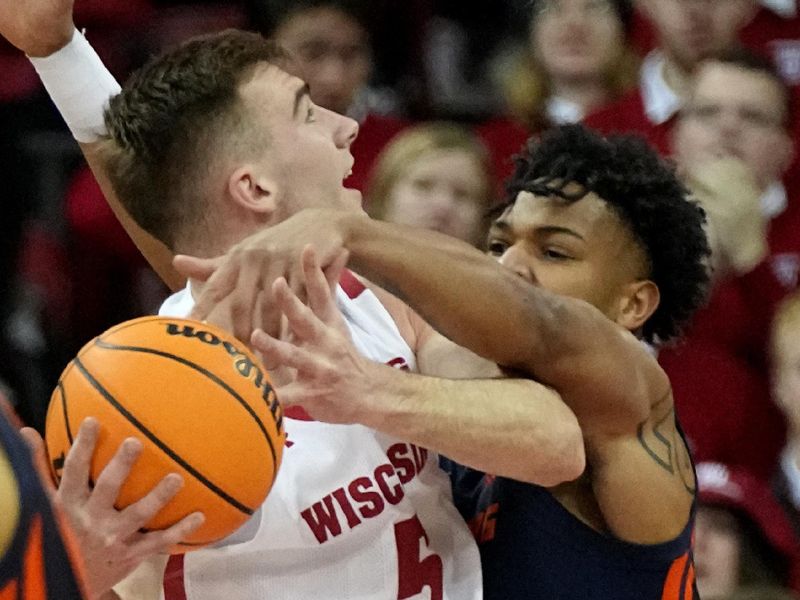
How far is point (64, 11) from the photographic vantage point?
3.46m

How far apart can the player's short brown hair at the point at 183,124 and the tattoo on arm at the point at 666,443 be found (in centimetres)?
94

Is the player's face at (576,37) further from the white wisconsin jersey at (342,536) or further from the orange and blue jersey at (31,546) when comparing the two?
the orange and blue jersey at (31,546)

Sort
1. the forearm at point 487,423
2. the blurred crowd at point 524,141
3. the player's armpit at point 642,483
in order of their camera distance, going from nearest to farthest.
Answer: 1. the forearm at point 487,423
2. the player's armpit at point 642,483
3. the blurred crowd at point 524,141

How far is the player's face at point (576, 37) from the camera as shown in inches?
201

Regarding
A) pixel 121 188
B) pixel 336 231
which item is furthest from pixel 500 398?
pixel 121 188

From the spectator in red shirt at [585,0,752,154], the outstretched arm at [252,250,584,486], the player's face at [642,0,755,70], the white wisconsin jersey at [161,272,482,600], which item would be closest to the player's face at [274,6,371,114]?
the spectator in red shirt at [585,0,752,154]

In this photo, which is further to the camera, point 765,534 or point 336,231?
point 765,534

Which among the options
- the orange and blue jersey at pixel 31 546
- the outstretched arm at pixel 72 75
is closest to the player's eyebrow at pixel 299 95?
the outstretched arm at pixel 72 75

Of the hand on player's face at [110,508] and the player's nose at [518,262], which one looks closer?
the hand on player's face at [110,508]

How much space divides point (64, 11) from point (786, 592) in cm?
239

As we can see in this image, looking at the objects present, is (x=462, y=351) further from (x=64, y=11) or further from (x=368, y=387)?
(x=64, y=11)

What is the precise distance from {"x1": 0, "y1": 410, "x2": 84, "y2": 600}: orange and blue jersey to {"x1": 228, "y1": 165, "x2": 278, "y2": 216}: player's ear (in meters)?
1.47

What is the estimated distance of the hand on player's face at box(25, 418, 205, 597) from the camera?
7.60 ft

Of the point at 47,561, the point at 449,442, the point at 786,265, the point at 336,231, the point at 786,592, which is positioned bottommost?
the point at 786,592
